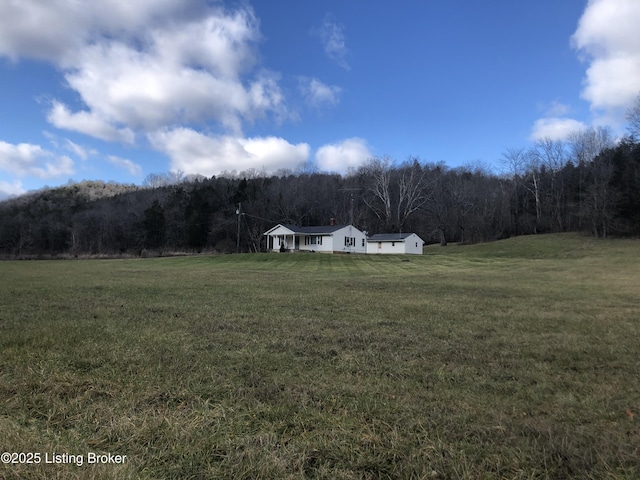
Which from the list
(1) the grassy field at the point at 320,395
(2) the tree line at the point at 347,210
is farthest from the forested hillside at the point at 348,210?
(1) the grassy field at the point at 320,395

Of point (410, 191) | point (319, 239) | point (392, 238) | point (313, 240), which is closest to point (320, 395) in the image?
point (319, 239)

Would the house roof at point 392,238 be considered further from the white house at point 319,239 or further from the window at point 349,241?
the window at point 349,241

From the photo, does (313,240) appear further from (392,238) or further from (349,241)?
(392,238)

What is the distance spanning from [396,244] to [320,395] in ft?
159

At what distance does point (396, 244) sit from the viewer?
169 feet

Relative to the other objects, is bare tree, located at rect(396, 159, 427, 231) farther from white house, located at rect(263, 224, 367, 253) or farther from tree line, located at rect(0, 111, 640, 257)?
white house, located at rect(263, 224, 367, 253)

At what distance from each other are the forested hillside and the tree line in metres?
0.18

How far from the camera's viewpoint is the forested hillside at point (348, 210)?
62188 mm

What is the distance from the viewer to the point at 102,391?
3789 mm

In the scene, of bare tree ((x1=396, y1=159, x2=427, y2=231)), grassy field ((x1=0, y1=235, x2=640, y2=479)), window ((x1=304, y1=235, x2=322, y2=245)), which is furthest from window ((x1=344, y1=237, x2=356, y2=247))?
grassy field ((x1=0, y1=235, x2=640, y2=479))

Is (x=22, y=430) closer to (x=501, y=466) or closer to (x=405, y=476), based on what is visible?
(x=405, y=476)

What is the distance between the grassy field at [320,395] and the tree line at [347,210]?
48767 millimetres

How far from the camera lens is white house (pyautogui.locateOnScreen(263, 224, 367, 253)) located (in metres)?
49.2

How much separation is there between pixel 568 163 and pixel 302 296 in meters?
67.1
